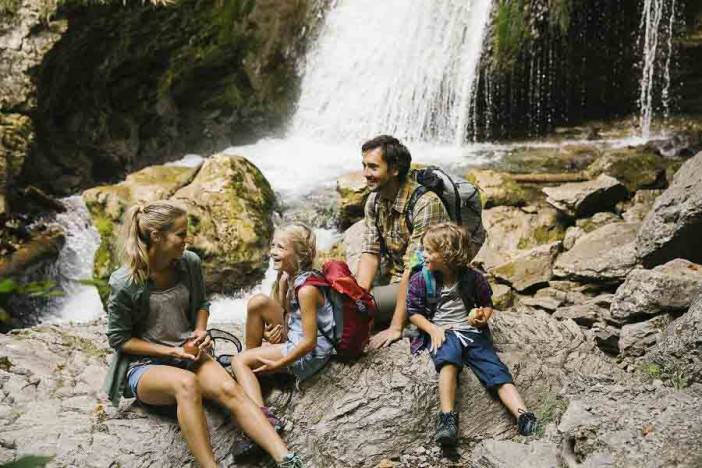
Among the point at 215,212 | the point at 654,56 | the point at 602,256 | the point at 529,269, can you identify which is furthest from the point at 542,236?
the point at 654,56

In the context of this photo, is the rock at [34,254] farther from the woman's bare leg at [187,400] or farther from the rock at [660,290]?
the rock at [660,290]

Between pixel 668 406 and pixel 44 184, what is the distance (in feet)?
32.9

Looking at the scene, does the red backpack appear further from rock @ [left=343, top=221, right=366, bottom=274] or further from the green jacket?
rock @ [left=343, top=221, right=366, bottom=274]

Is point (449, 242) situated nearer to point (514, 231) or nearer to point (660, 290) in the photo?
point (660, 290)

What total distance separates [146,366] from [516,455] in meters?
1.84

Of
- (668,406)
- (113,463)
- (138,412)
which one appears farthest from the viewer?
(138,412)

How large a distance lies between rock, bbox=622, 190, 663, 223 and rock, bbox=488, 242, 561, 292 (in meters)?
1.05

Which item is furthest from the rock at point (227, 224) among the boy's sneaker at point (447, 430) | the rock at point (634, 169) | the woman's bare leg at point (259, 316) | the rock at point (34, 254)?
the boy's sneaker at point (447, 430)

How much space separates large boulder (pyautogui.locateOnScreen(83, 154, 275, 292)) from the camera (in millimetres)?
7633

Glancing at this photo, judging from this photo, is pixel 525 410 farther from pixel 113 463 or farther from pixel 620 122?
pixel 620 122

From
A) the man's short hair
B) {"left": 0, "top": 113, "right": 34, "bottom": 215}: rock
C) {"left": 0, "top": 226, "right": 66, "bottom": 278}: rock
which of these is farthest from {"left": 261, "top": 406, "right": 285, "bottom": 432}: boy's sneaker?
{"left": 0, "top": 113, "right": 34, "bottom": 215}: rock

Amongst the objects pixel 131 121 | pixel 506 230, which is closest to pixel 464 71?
pixel 506 230

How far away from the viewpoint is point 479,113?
11352 mm

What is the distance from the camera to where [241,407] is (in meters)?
3.30
